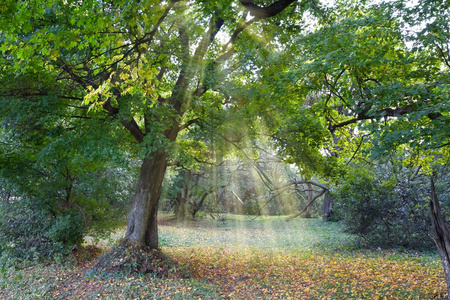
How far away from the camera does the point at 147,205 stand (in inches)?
363

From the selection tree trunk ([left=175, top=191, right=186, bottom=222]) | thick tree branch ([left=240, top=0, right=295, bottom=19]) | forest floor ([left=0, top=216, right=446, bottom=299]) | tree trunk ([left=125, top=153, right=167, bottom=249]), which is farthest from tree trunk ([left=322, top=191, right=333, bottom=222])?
thick tree branch ([left=240, top=0, right=295, bottom=19])

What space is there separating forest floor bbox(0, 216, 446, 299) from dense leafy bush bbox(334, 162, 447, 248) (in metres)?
0.72

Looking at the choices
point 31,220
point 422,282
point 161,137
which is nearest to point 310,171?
point 422,282

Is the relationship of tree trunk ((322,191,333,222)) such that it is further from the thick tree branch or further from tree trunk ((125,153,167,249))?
the thick tree branch

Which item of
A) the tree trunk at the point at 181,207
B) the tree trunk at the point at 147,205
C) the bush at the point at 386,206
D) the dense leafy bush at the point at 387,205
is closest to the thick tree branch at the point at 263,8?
the tree trunk at the point at 147,205

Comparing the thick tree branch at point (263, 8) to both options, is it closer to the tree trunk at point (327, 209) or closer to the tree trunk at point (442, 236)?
the tree trunk at point (442, 236)

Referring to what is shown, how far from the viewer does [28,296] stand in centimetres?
686

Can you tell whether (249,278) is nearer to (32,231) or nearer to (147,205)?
(147,205)

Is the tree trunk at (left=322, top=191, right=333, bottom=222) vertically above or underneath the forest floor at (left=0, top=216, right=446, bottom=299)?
above

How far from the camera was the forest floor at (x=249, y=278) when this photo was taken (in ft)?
22.2

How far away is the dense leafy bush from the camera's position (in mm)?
10953

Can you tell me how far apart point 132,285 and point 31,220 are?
174 inches

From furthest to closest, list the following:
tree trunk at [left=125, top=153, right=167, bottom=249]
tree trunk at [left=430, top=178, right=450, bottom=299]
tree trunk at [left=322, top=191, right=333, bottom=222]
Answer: tree trunk at [left=322, top=191, right=333, bottom=222]
tree trunk at [left=125, top=153, right=167, bottom=249]
tree trunk at [left=430, top=178, right=450, bottom=299]

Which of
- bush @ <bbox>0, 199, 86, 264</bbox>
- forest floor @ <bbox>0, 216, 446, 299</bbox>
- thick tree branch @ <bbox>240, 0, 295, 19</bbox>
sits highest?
thick tree branch @ <bbox>240, 0, 295, 19</bbox>
